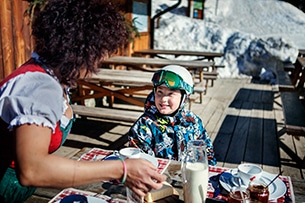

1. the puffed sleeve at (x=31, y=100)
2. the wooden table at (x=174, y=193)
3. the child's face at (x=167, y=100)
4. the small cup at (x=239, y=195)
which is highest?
the puffed sleeve at (x=31, y=100)

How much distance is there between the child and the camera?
2166mm

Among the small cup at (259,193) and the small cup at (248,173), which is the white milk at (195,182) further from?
the small cup at (248,173)

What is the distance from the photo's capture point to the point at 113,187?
1.53m

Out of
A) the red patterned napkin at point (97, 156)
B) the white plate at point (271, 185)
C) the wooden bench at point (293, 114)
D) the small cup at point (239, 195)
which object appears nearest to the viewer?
the small cup at point (239, 195)

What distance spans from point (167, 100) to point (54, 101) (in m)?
1.23

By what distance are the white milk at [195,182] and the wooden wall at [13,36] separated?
3.56 metres

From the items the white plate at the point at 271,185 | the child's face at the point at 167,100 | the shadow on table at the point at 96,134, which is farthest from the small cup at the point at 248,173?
the shadow on table at the point at 96,134

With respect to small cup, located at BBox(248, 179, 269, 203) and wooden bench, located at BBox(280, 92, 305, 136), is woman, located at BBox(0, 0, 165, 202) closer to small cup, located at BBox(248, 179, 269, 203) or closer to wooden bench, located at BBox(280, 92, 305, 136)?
small cup, located at BBox(248, 179, 269, 203)

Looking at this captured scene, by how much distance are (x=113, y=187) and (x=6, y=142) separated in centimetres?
55

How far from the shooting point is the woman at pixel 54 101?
0.99 metres

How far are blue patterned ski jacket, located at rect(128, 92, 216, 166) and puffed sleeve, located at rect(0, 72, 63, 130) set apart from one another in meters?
1.10

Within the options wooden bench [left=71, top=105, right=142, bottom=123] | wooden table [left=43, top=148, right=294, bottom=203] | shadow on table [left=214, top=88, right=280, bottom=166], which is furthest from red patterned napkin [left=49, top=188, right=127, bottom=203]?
shadow on table [left=214, top=88, right=280, bottom=166]

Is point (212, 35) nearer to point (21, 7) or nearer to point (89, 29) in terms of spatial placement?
point (21, 7)

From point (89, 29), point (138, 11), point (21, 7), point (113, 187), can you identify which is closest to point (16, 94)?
point (89, 29)
